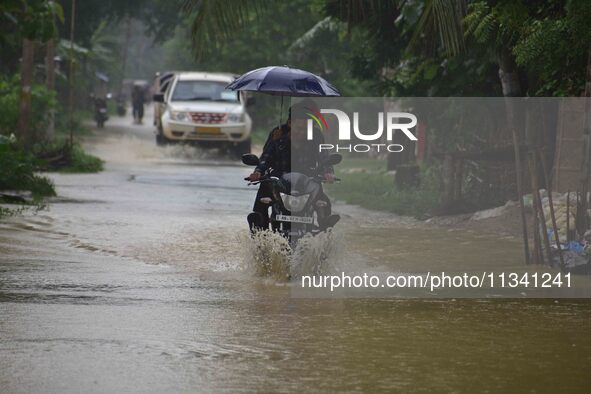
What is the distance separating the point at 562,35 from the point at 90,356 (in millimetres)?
6487

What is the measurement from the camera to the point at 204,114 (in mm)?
31203

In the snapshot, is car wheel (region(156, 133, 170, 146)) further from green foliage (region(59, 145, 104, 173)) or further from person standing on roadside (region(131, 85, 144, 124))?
person standing on roadside (region(131, 85, 144, 124))

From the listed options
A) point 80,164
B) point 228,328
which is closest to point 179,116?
point 80,164

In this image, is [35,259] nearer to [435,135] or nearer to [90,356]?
Result: [90,356]

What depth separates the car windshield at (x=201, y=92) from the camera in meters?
32.3

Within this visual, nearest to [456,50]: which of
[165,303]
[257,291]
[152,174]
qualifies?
[257,291]

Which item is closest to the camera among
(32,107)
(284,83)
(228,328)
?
(228,328)

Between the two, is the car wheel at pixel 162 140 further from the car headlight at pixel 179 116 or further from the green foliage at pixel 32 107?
the green foliage at pixel 32 107

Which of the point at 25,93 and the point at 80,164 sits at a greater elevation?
the point at 25,93

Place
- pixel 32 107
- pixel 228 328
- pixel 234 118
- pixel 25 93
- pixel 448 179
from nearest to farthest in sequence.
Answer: pixel 228 328, pixel 448 179, pixel 25 93, pixel 32 107, pixel 234 118

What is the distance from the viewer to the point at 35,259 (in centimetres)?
1256

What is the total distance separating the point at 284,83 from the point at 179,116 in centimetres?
1972

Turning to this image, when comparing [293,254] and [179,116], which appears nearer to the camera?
[293,254]

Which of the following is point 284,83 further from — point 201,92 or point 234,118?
point 201,92
